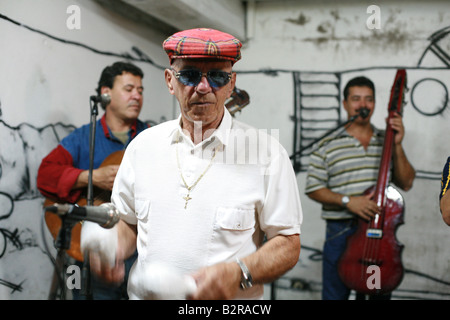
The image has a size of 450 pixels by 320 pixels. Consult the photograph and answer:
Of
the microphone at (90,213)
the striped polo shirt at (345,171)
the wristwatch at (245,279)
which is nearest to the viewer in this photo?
the microphone at (90,213)

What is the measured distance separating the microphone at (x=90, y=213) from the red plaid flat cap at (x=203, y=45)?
1.90 ft

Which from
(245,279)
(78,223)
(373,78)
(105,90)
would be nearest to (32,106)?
(105,90)

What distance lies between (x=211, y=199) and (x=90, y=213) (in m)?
0.46

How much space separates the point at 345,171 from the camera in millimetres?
4129

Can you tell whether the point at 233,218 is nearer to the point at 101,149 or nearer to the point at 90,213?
the point at 90,213

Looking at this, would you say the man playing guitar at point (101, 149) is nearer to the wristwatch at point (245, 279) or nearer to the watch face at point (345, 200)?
the wristwatch at point (245, 279)

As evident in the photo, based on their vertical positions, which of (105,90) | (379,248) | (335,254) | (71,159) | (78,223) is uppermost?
(105,90)

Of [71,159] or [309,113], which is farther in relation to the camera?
[309,113]

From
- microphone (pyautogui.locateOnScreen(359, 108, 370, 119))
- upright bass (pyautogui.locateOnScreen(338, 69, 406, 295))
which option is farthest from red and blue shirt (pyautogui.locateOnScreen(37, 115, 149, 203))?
microphone (pyautogui.locateOnScreen(359, 108, 370, 119))

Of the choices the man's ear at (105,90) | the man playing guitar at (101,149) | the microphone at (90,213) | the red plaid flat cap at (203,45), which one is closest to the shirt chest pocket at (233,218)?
the microphone at (90,213)

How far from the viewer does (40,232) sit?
10.3ft

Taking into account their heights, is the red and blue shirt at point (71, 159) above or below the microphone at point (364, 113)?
below

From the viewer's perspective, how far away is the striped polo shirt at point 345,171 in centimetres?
411
